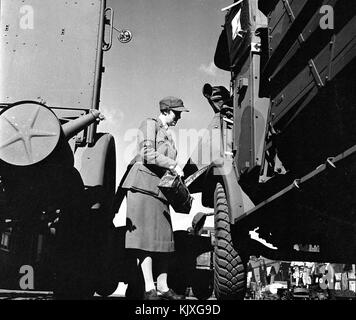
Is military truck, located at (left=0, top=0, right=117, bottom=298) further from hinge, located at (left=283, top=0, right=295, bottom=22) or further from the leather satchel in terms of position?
hinge, located at (left=283, top=0, right=295, bottom=22)

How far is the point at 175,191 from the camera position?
12.3 feet

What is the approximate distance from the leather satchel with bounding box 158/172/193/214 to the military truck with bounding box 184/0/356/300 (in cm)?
37

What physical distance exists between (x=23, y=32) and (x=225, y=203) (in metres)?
2.44

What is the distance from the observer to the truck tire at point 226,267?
384 centimetres

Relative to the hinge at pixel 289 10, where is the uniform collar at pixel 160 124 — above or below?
below

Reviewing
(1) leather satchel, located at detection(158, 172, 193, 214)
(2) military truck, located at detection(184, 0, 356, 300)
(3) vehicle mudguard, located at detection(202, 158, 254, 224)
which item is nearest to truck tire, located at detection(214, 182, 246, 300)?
(2) military truck, located at detection(184, 0, 356, 300)

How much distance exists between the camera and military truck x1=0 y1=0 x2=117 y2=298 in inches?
118

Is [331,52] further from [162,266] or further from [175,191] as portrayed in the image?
[162,266]

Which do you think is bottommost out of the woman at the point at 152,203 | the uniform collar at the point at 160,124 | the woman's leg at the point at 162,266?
the woman's leg at the point at 162,266

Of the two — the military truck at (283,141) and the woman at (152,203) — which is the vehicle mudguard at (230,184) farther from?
the woman at (152,203)

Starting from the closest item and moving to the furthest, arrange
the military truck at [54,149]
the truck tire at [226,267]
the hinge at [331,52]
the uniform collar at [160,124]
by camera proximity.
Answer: the hinge at [331,52] → the military truck at [54,149] → the truck tire at [226,267] → the uniform collar at [160,124]

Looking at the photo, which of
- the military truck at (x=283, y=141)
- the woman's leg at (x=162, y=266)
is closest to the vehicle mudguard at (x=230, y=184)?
the military truck at (x=283, y=141)

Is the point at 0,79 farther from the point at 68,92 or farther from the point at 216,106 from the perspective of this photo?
the point at 216,106
